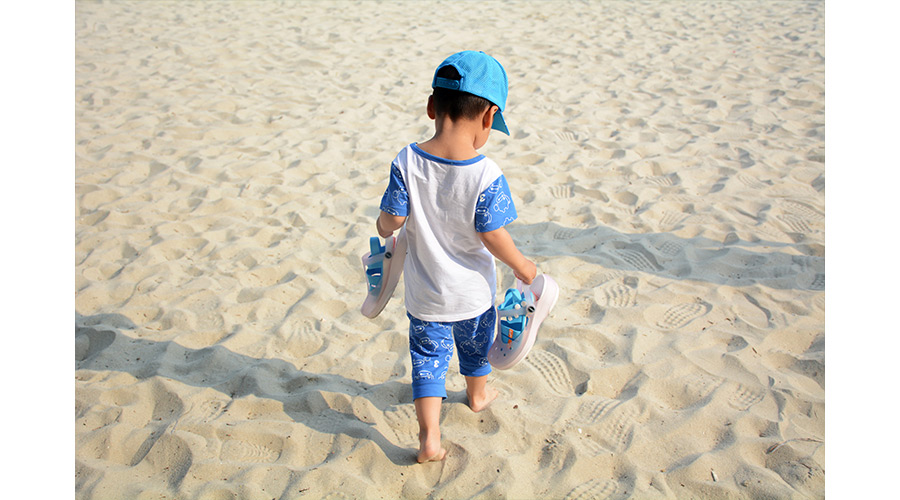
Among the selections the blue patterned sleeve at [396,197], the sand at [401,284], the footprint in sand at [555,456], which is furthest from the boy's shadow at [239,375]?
the blue patterned sleeve at [396,197]

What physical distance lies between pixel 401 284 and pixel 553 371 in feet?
3.78

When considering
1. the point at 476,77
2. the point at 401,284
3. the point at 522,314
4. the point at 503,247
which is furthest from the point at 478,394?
the point at 476,77

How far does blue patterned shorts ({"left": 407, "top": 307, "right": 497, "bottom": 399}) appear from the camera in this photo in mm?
2133

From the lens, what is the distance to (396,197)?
1921mm

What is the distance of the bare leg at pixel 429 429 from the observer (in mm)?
2172

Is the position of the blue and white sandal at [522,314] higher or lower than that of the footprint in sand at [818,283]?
higher

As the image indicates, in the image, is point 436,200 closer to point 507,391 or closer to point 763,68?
point 507,391

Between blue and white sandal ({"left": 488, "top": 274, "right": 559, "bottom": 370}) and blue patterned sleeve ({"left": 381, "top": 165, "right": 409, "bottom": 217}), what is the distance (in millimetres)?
484

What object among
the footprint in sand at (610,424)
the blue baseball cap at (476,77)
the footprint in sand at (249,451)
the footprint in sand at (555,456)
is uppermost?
the blue baseball cap at (476,77)

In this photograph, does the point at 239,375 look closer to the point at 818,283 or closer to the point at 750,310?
the point at 750,310

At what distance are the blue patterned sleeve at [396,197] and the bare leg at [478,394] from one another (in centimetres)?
86

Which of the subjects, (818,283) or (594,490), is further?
(818,283)

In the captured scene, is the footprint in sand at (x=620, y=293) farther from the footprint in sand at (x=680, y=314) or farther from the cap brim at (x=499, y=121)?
the cap brim at (x=499, y=121)

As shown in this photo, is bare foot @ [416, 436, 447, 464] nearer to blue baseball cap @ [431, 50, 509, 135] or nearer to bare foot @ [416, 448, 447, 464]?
bare foot @ [416, 448, 447, 464]
